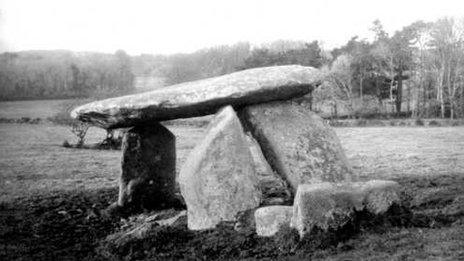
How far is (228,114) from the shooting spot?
9.34 metres

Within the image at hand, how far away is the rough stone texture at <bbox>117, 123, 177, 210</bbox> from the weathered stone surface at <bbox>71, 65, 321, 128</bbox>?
1.36m

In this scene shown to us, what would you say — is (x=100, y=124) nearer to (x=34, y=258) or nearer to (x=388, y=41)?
(x=34, y=258)

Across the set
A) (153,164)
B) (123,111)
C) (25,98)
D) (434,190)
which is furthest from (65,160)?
(25,98)

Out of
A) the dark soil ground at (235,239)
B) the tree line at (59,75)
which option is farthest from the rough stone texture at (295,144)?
the tree line at (59,75)

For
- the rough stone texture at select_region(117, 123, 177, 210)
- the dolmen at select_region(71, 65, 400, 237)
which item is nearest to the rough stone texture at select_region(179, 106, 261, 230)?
the dolmen at select_region(71, 65, 400, 237)

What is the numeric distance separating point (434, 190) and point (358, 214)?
373 centimetres

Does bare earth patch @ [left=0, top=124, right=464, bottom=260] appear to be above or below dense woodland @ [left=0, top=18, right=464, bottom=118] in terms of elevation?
below

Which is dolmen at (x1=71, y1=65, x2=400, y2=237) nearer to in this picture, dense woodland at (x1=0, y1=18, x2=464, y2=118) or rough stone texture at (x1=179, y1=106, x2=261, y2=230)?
rough stone texture at (x1=179, y1=106, x2=261, y2=230)

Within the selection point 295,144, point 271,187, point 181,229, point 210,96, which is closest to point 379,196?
point 295,144

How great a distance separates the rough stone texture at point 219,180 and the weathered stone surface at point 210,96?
2.16 feet

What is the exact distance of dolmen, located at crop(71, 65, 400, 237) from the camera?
771 cm

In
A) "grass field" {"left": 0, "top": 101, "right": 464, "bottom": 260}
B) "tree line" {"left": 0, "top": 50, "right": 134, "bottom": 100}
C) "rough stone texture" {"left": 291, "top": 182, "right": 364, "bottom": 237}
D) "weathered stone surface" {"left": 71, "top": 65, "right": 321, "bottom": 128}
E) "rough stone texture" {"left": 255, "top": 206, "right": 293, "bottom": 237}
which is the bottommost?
"grass field" {"left": 0, "top": 101, "right": 464, "bottom": 260}

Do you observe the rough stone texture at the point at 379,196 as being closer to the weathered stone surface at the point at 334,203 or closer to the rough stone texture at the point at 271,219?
the weathered stone surface at the point at 334,203

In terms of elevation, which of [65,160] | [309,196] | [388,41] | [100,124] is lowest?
[65,160]
